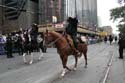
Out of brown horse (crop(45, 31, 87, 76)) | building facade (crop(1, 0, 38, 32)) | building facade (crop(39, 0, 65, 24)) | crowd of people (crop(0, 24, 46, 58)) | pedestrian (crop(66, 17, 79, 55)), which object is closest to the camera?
brown horse (crop(45, 31, 87, 76))

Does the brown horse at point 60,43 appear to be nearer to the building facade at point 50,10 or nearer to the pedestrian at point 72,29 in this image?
the pedestrian at point 72,29

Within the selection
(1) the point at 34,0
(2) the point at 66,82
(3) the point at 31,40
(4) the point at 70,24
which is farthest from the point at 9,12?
(2) the point at 66,82

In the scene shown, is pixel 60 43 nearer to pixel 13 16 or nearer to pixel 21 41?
pixel 21 41

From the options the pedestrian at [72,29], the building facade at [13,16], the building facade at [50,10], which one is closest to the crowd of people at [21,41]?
the pedestrian at [72,29]

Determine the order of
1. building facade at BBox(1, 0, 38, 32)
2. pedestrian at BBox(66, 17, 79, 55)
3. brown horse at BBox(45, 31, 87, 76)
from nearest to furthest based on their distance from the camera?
brown horse at BBox(45, 31, 87, 76)
pedestrian at BBox(66, 17, 79, 55)
building facade at BBox(1, 0, 38, 32)

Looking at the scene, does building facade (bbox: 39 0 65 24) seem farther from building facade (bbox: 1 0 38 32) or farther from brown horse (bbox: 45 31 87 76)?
brown horse (bbox: 45 31 87 76)

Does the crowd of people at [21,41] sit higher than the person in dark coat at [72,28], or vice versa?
the person in dark coat at [72,28]

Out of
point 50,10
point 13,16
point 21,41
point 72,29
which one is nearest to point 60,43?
point 72,29

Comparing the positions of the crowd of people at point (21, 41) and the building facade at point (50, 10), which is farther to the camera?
the building facade at point (50, 10)

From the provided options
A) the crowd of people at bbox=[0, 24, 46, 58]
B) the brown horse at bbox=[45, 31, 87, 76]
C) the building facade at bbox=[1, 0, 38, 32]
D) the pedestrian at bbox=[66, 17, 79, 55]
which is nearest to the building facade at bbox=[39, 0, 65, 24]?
the building facade at bbox=[1, 0, 38, 32]

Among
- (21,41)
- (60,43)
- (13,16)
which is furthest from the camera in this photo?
(13,16)

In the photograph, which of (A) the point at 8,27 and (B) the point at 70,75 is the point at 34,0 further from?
(B) the point at 70,75

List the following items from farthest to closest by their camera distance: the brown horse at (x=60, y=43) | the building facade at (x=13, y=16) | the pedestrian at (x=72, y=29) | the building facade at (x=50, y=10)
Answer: the building facade at (x=50, y=10)
the building facade at (x=13, y=16)
the pedestrian at (x=72, y=29)
the brown horse at (x=60, y=43)

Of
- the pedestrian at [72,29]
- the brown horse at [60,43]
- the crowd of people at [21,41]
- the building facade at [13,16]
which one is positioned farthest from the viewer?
the building facade at [13,16]
